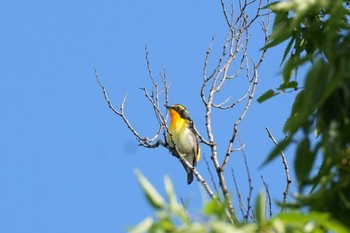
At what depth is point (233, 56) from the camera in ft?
23.1

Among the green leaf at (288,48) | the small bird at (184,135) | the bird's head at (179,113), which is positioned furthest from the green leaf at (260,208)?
the bird's head at (179,113)

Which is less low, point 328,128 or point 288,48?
point 288,48

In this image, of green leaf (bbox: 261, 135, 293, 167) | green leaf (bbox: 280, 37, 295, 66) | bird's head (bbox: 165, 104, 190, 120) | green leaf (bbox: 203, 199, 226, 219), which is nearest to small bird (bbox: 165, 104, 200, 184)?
bird's head (bbox: 165, 104, 190, 120)

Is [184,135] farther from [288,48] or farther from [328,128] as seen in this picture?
[328,128]

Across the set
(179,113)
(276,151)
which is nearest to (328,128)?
(276,151)

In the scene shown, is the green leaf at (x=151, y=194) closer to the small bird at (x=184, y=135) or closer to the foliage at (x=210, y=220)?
the foliage at (x=210, y=220)

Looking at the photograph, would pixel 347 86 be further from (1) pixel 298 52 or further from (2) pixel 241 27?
(2) pixel 241 27

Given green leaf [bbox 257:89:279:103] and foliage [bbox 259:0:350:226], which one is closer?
foliage [bbox 259:0:350:226]

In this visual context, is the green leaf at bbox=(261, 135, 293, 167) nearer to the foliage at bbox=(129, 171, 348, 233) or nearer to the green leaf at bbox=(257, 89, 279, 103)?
the foliage at bbox=(129, 171, 348, 233)

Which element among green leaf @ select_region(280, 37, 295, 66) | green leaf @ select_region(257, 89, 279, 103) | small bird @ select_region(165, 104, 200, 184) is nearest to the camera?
green leaf @ select_region(280, 37, 295, 66)

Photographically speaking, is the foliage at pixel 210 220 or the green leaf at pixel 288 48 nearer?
the foliage at pixel 210 220

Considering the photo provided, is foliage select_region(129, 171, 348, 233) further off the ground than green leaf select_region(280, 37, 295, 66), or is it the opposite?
green leaf select_region(280, 37, 295, 66)

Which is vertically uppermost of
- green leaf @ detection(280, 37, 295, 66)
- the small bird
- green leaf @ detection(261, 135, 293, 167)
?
the small bird

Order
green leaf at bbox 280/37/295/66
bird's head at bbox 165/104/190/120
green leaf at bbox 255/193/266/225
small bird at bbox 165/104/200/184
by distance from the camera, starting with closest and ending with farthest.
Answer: green leaf at bbox 255/193/266/225, green leaf at bbox 280/37/295/66, small bird at bbox 165/104/200/184, bird's head at bbox 165/104/190/120
